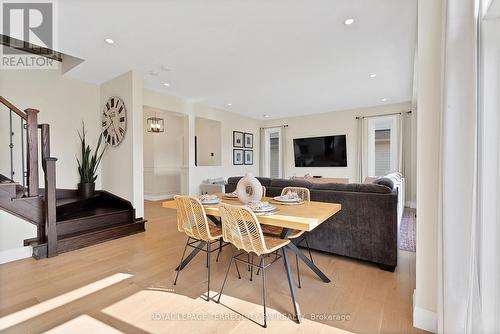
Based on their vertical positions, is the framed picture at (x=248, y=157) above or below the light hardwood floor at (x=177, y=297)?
above

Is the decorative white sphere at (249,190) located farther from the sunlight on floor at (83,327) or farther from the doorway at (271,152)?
the doorway at (271,152)

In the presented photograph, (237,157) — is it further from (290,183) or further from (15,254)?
(15,254)

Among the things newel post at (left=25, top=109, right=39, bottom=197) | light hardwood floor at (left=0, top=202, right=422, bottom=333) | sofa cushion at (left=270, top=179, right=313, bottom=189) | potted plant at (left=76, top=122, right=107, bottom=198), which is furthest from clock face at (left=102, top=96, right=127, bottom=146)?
sofa cushion at (left=270, top=179, right=313, bottom=189)

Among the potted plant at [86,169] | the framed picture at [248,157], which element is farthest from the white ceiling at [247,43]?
the framed picture at [248,157]

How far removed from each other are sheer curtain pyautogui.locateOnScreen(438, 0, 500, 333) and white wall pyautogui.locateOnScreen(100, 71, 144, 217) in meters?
3.84

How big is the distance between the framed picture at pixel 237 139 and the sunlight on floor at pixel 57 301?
16.8 ft

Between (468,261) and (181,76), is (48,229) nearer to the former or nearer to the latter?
(181,76)

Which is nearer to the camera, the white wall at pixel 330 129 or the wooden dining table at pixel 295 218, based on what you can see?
the wooden dining table at pixel 295 218

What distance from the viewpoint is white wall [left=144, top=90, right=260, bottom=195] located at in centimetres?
501

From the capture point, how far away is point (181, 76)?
4.01 m

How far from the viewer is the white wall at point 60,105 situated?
3.58m

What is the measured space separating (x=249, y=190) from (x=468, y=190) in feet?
4.77

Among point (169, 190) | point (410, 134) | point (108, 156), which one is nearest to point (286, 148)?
point (410, 134)

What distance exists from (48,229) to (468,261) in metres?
3.77
